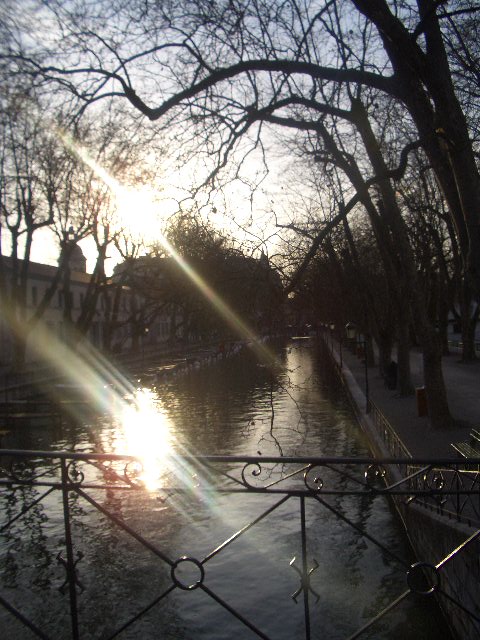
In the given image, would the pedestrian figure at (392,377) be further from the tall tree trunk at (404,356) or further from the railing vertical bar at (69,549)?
the railing vertical bar at (69,549)

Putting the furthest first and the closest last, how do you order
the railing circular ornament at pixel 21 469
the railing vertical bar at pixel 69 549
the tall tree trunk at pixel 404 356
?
the tall tree trunk at pixel 404 356 < the railing circular ornament at pixel 21 469 < the railing vertical bar at pixel 69 549

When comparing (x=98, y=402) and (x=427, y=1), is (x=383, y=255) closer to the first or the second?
(x=427, y=1)

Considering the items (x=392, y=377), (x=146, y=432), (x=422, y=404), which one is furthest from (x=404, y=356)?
(x=146, y=432)

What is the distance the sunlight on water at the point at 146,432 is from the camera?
55.5 ft

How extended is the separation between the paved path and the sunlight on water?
5.96 meters

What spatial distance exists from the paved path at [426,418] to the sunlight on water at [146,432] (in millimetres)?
5963

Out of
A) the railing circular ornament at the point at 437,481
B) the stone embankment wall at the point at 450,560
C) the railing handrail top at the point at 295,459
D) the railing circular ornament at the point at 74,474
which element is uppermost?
the railing handrail top at the point at 295,459

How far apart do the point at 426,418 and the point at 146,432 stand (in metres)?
10.0

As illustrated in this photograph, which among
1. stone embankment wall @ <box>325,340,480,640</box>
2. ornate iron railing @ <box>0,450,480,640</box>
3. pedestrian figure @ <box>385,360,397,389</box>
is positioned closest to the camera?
ornate iron railing @ <box>0,450,480,640</box>

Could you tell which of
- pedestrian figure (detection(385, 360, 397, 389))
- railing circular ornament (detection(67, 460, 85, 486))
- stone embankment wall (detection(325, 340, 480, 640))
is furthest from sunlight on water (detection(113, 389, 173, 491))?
railing circular ornament (detection(67, 460, 85, 486))

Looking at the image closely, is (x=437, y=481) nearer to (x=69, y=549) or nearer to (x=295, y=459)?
(x=295, y=459)

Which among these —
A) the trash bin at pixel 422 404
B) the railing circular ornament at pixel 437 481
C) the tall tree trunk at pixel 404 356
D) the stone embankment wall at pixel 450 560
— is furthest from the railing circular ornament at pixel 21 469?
the tall tree trunk at pixel 404 356

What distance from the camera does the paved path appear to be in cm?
1378

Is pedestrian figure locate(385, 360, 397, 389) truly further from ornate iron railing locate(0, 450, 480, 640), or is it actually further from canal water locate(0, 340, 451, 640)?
ornate iron railing locate(0, 450, 480, 640)
